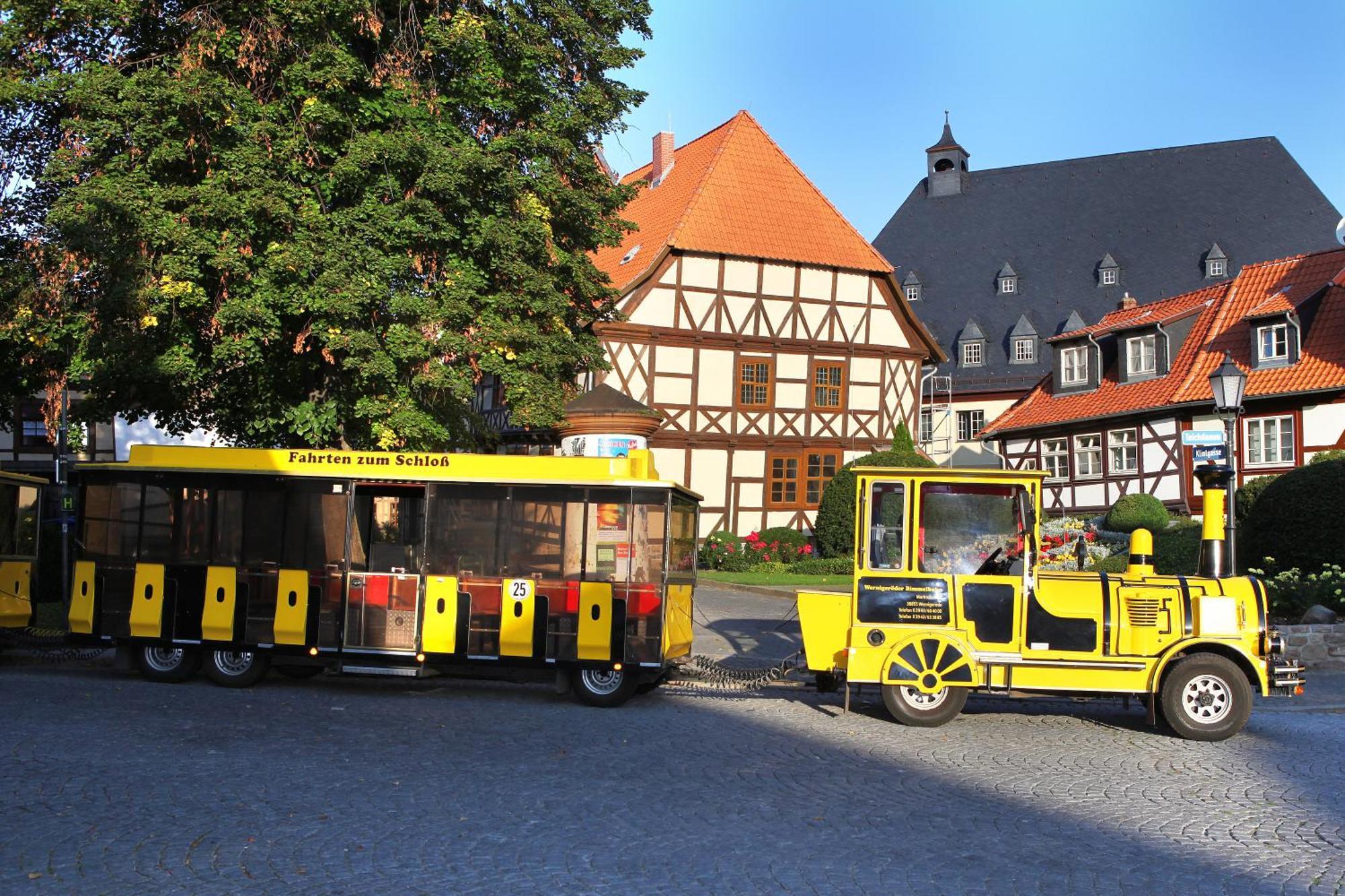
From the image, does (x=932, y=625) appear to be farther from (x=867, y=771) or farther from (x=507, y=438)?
(x=507, y=438)

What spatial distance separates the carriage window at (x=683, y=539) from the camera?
12.9 metres

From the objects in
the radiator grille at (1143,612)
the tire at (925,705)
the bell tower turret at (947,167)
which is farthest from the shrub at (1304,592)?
the bell tower turret at (947,167)

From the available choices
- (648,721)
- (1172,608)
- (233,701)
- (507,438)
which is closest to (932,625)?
(1172,608)

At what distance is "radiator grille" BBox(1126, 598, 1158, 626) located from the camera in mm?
10719

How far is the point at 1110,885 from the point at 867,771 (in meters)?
2.99

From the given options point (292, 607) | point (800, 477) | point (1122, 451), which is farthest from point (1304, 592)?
point (1122, 451)

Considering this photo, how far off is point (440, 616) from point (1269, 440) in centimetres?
2614

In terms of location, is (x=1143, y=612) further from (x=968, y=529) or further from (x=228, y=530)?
(x=228, y=530)

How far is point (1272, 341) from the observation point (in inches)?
1252

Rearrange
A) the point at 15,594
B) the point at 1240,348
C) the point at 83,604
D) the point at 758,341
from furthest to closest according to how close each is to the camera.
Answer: the point at 758,341
the point at 1240,348
the point at 15,594
the point at 83,604

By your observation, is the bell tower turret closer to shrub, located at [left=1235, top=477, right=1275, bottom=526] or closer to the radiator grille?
shrub, located at [left=1235, top=477, right=1275, bottom=526]

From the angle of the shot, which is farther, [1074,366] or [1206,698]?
[1074,366]

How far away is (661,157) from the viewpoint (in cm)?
4272

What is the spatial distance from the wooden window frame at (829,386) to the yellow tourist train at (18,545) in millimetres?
23696
